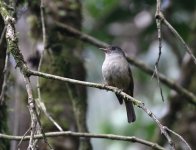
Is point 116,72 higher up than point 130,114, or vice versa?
point 116,72

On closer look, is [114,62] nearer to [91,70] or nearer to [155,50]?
[155,50]

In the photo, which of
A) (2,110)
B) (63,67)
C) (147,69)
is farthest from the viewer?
A: (147,69)

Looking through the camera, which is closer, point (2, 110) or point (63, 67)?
point (2, 110)

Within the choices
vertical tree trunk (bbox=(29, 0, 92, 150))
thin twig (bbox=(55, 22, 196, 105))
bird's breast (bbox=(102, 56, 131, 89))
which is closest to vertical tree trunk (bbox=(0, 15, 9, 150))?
vertical tree trunk (bbox=(29, 0, 92, 150))

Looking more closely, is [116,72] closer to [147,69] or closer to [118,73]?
[118,73]

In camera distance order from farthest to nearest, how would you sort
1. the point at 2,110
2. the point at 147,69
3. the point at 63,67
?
1. the point at 147,69
2. the point at 63,67
3. the point at 2,110

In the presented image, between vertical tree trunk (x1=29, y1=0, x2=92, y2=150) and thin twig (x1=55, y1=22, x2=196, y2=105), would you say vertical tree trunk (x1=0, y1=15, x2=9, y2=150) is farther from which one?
thin twig (x1=55, y1=22, x2=196, y2=105)

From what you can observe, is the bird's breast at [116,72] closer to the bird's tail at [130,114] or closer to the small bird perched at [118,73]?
the small bird perched at [118,73]

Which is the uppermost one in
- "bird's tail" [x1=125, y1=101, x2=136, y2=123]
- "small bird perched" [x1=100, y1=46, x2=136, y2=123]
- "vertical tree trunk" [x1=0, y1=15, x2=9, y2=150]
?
"small bird perched" [x1=100, y1=46, x2=136, y2=123]

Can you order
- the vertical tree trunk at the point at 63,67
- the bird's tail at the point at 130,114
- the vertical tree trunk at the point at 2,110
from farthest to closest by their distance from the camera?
1. the bird's tail at the point at 130,114
2. the vertical tree trunk at the point at 63,67
3. the vertical tree trunk at the point at 2,110

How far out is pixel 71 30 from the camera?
5.91 metres

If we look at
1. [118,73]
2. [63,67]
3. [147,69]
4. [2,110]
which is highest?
[147,69]

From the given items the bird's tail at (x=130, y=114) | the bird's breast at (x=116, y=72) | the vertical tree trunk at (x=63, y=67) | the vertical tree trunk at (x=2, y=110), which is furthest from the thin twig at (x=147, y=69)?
the vertical tree trunk at (x=2, y=110)

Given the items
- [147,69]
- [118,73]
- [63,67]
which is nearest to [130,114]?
[118,73]
